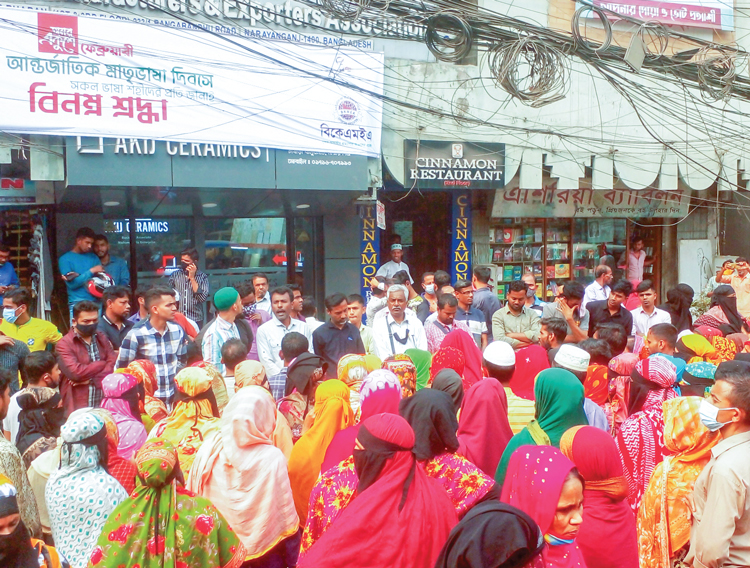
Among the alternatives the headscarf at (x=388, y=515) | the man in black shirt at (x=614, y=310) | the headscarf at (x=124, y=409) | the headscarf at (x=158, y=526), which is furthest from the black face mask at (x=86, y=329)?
the man in black shirt at (x=614, y=310)

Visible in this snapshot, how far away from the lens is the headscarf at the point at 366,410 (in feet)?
12.2

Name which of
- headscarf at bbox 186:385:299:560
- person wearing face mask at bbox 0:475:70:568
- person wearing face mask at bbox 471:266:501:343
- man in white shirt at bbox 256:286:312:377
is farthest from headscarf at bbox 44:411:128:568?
person wearing face mask at bbox 471:266:501:343

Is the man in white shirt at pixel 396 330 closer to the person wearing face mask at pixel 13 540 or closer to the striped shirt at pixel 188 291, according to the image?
the striped shirt at pixel 188 291

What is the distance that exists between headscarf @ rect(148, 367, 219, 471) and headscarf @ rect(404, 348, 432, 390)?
77.2 inches

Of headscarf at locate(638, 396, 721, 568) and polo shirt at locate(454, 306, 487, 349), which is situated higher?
polo shirt at locate(454, 306, 487, 349)

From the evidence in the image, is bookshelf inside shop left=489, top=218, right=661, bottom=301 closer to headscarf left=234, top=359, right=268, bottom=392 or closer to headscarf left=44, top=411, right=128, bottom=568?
headscarf left=234, top=359, right=268, bottom=392

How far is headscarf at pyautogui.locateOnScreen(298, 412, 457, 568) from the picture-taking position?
8.86 feet

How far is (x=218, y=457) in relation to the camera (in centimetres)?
365

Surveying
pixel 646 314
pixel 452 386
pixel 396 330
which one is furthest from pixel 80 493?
pixel 646 314

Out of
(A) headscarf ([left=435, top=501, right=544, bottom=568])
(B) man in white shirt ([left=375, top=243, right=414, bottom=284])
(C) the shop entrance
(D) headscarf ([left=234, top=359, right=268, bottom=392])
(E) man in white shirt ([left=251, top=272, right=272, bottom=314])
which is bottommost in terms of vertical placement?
(A) headscarf ([left=435, top=501, right=544, bottom=568])

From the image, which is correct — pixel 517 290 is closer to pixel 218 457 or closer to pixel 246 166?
pixel 246 166

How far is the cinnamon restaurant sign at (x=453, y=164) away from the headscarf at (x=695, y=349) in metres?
5.46

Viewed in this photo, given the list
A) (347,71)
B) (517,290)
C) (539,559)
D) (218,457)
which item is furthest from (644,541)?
(347,71)

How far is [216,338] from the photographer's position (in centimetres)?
633
